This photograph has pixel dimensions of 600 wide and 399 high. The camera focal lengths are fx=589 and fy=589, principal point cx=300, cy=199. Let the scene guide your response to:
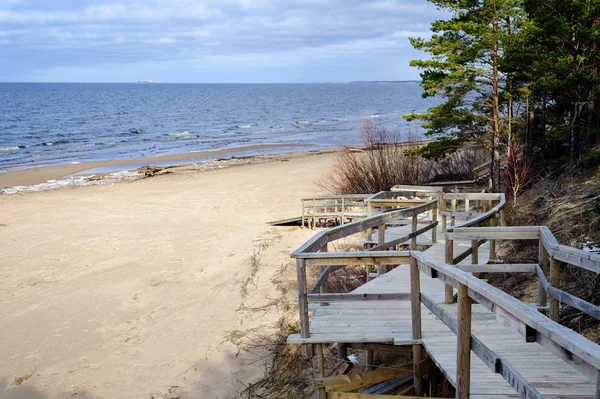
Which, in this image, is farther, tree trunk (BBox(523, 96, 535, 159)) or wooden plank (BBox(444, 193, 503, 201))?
tree trunk (BBox(523, 96, 535, 159))

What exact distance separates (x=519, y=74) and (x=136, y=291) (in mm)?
12564

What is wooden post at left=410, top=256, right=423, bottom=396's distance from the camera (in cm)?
525

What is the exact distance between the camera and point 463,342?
154 inches

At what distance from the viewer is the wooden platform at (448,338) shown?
424 cm

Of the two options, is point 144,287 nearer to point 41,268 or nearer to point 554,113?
point 41,268

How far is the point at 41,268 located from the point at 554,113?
52.4 ft

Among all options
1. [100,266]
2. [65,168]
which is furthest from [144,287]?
[65,168]

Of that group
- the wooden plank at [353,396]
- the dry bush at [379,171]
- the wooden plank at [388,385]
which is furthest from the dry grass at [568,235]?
the dry bush at [379,171]

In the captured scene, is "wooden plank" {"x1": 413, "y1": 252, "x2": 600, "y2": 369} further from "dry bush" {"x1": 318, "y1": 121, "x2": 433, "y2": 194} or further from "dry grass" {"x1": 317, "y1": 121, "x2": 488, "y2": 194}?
"dry bush" {"x1": 318, "y1": 121, "x2": 433, "y2": 194}

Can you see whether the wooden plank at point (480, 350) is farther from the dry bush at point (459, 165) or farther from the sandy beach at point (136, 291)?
the dry bush at point (459, 165)

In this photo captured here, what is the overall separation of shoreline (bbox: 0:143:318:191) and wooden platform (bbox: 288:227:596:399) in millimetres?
26095

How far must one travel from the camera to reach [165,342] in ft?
32.0

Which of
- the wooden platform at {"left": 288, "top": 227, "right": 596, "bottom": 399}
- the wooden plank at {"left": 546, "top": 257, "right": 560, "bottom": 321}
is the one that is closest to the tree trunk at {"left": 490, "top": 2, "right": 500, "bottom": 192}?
the wooden platform at {"left": 288, "top": 227, "right": 596, "bottom": 399}

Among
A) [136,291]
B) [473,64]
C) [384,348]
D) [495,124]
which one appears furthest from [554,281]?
[473,64]
